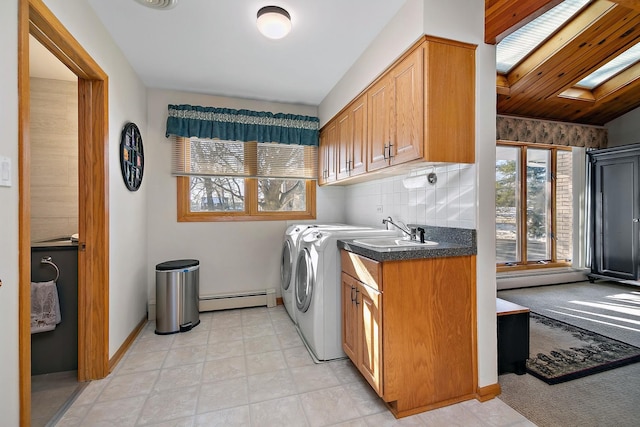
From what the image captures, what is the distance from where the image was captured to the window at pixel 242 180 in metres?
3.20

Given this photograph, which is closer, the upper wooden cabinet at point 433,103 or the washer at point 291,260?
the upper wooden cabinet at point 433,103

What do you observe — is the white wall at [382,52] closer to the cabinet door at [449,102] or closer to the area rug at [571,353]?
the cabinet door at [449,102]

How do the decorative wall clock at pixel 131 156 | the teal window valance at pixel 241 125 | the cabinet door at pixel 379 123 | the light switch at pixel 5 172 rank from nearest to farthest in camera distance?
the light switch at pixel 5 172 → the cabinet door at pixel 379 123 → the decorative wall clock at pixel 131 156 → the teal window valance at pixel 241 125

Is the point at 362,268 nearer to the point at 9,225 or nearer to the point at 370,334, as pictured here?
the point at 370,334

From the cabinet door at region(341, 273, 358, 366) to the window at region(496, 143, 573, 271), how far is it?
302cm

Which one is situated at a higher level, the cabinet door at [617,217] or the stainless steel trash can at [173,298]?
the cabinet door at [617,217]

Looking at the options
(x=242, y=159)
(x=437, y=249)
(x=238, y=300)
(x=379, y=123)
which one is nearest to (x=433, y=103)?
(x=379, y=123)

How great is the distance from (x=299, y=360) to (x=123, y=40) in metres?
2.77

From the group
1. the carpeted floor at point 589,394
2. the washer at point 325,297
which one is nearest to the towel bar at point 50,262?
the washer at point 325,297

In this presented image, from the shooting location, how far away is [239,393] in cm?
179

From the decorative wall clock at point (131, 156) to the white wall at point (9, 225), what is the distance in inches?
47.9

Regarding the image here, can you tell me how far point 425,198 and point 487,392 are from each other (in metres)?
1.28

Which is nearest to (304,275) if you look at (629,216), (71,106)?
(71,106)

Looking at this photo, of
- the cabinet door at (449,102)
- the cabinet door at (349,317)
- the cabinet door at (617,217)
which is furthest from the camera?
the cabinet door at (617,217)
